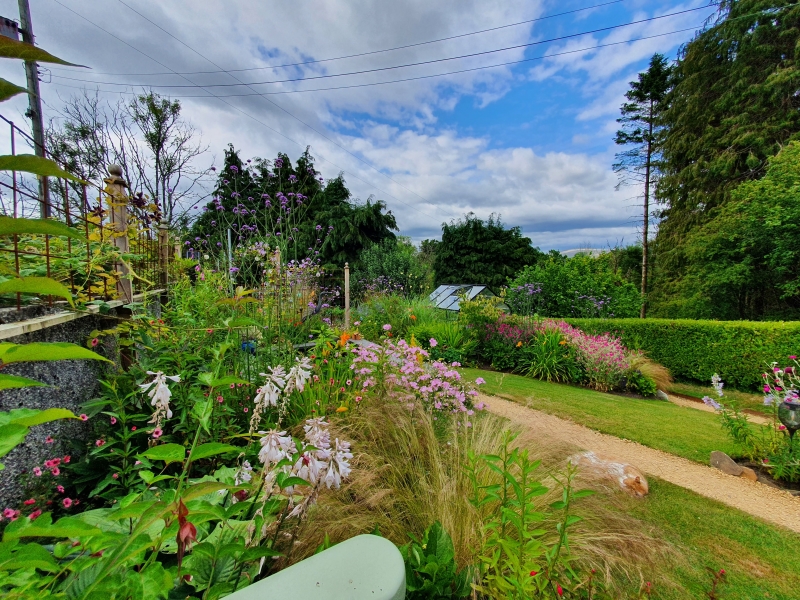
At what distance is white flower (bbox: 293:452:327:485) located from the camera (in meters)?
0.81

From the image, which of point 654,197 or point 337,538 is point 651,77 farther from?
point 337,538

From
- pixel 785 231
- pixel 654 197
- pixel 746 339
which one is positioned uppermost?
pixel 654 197

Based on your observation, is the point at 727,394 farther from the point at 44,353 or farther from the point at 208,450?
the point at 44,353

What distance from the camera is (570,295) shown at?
1034cm

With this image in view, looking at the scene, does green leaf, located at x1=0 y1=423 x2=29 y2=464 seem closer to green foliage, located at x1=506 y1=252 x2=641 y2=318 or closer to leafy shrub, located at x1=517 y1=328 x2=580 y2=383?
leafy shrub, located at x1=517 y1=328 x2=580 y2=383

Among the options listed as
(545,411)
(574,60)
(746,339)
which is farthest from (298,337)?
(574,60)

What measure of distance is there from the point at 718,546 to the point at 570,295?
9029 millimetres

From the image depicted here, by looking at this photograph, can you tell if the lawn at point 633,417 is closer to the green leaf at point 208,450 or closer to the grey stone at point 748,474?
the grey stone at point 748,474

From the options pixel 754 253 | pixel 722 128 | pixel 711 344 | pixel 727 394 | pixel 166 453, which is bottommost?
pixel 727 394

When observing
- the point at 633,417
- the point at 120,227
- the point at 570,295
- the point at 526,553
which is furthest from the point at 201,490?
the point at 570,295

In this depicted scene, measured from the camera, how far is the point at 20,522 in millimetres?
682

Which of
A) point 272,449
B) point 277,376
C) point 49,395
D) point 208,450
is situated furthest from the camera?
point 49,395

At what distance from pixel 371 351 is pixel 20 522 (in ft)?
8.07

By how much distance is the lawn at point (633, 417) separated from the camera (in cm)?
365
